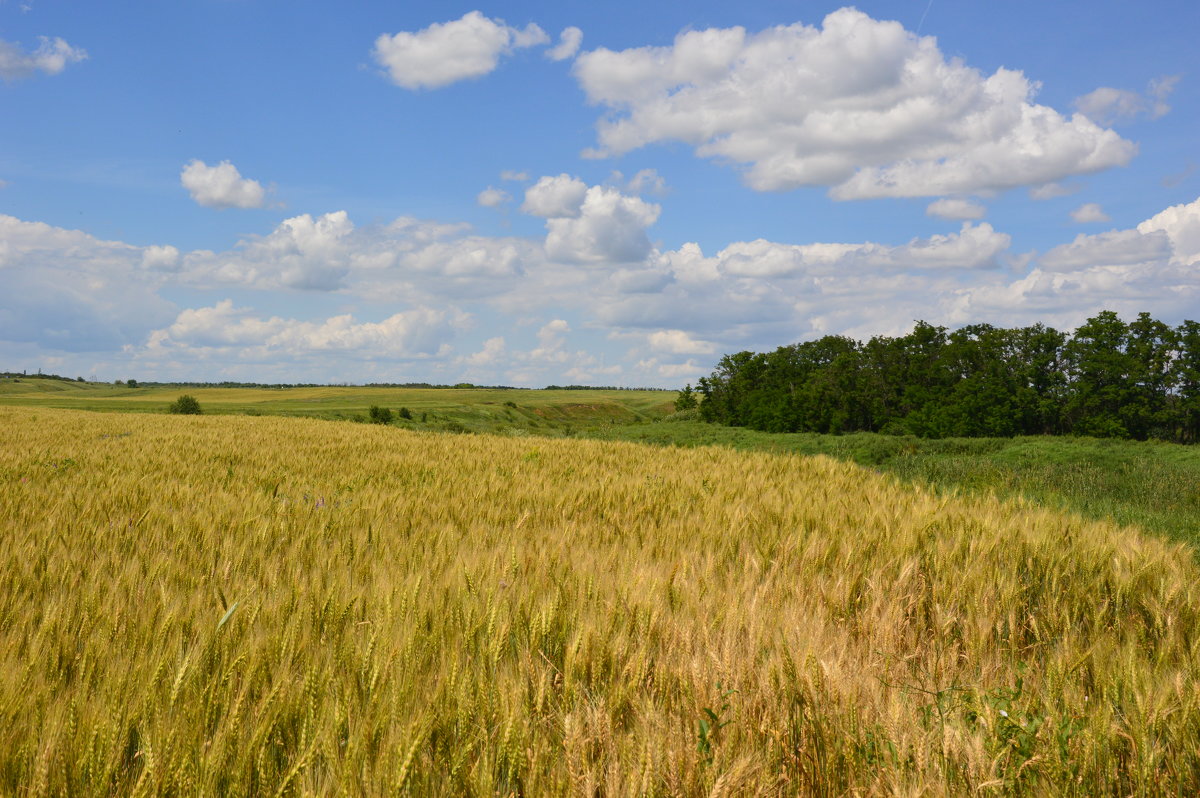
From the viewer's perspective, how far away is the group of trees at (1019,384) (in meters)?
26.6

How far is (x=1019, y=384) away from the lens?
92.1 feet

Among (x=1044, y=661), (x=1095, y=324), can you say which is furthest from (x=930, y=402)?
(x=1044, y=661)

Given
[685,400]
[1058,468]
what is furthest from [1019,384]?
[685,400]

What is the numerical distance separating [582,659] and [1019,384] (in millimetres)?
32373

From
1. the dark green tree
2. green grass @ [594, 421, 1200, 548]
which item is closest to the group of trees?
green grass @ [594, 421, 1200, 548]

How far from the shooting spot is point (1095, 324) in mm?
28000

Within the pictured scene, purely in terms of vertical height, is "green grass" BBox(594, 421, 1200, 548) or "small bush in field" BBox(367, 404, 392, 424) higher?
"small bush in field" BBox(367, 404, 392, 424)

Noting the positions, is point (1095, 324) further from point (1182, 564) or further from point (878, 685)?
point (878, 685)

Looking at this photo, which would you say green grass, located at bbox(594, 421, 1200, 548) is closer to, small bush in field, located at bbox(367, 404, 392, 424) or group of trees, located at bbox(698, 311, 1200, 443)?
group of trees, located at bbox(698, 311, 1200, 443)

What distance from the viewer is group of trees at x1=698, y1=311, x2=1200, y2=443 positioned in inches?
1046

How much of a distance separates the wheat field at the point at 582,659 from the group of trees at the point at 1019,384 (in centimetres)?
2694

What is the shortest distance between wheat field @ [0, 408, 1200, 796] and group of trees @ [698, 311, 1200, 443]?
26937 mm

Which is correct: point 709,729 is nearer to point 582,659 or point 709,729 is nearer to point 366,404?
point 582,659

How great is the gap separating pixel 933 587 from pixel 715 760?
2.30 metres
